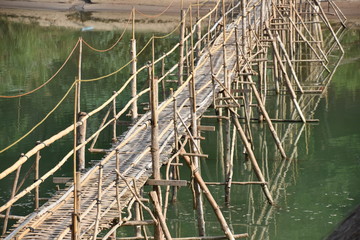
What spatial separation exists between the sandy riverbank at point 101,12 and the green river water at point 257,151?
238 inches

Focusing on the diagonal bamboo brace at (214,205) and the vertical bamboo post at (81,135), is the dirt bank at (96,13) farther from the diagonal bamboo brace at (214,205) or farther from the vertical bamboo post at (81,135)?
the vertical bamboo post at (81,135)

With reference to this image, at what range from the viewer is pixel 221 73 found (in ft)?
51.0

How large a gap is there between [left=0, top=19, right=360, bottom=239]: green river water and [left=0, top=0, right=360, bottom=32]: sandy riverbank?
6037 mm

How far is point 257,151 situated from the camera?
57.2 ft

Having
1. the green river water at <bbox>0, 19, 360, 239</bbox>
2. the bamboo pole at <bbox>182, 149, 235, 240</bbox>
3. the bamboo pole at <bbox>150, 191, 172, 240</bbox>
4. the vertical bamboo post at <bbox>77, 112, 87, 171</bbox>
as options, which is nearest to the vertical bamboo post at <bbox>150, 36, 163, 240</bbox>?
the bamboo pole at <bbox>150, 191, 172, 240</bbox>

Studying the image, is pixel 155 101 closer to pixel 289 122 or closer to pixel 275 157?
pixel 275 157

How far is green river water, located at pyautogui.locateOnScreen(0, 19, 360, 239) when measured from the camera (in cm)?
1338

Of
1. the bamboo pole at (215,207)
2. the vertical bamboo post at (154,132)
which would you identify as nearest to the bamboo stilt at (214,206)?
the bamboo pole at (215,207)

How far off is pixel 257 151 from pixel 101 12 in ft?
75.6

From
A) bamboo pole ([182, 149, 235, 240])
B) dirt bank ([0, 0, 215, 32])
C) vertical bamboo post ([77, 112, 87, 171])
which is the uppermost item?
dirt bank ([0, 0, 215, 32])

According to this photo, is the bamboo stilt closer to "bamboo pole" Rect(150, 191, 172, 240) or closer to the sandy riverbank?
"bamboo pole" Rect(150, 191, 172, 240)

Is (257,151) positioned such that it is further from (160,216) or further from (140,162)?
(160,216)

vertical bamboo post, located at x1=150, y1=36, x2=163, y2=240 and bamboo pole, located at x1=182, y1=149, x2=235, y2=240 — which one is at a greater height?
vertical bamboo post, located at x1=150, y1=36, x2=163, y2=240

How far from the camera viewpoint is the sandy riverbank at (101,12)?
35.8m
